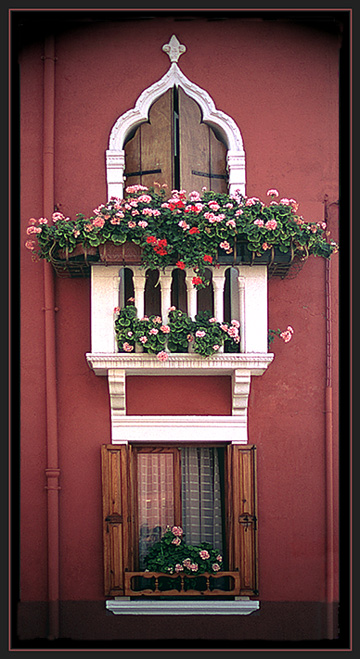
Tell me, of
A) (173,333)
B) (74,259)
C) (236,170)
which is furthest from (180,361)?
(236,170)

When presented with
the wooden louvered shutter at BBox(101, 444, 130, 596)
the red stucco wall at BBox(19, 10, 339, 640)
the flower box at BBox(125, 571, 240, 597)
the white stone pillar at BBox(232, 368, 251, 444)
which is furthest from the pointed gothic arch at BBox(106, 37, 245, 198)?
the flower box at BBox(125, 571, 240, 597)

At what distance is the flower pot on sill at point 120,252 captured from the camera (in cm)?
835

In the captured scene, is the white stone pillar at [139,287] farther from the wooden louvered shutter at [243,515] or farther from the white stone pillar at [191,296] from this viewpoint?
the wooden louvered shutter at [243,515]

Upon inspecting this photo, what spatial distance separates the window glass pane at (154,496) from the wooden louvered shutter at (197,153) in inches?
108

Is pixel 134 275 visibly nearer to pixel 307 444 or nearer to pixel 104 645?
pixel 307 444

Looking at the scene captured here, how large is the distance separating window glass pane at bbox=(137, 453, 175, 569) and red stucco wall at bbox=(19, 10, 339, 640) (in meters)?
0.42

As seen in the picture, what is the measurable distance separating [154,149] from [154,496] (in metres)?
3.49

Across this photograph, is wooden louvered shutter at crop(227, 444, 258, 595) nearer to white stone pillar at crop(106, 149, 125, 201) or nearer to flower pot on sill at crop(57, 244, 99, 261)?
flower pot on sill at crop(57, 244, 99, 261)

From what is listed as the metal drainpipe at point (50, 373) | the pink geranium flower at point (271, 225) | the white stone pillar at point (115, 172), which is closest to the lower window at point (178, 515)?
the metal drainpipe at point (50, 373)

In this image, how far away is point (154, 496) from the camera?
880cm

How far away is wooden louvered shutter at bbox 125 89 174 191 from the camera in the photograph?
9.01 m

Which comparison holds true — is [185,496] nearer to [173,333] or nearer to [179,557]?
[179,557]
